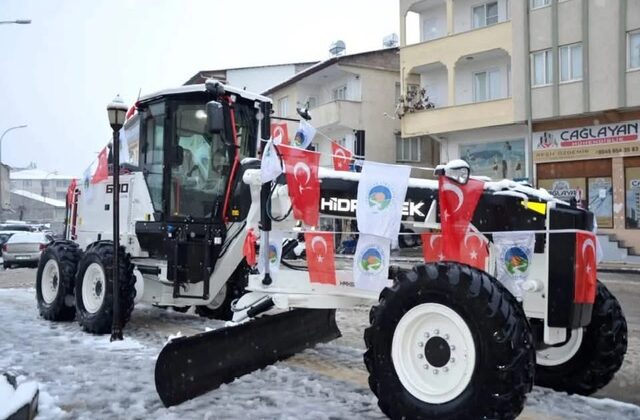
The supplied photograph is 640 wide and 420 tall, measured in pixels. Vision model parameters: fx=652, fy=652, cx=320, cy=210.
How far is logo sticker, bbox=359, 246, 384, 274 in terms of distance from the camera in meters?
5.48

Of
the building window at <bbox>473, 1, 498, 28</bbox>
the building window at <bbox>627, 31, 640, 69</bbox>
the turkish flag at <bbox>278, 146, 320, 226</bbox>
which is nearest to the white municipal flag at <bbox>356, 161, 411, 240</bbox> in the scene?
the turkish flag at <bbox>278, 146, 320, 226</bbox>

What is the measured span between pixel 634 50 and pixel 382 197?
65.1 feet

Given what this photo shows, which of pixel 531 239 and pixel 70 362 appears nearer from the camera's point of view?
pixel 531 239

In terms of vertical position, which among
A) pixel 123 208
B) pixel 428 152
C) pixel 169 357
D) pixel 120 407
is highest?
pixel 428 152

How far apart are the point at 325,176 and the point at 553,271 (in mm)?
2070

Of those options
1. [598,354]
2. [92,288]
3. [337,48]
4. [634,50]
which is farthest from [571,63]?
[598,354]

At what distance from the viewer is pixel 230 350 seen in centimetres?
590

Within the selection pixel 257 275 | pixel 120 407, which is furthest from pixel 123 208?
pixel 120 407

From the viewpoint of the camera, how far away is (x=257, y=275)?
6.45 m

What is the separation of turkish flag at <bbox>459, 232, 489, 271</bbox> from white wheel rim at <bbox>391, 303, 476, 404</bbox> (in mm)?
641

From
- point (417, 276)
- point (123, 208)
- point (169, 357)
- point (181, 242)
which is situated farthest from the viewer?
point (123, 208)

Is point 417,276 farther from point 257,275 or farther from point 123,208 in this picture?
point 123,208

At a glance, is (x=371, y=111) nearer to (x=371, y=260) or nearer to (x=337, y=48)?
(x=337, y=48)

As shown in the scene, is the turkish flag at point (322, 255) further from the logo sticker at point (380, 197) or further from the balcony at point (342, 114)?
the balcony at point (342, 114)
